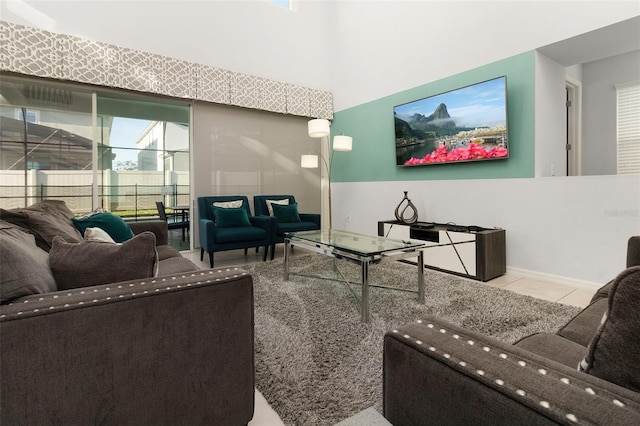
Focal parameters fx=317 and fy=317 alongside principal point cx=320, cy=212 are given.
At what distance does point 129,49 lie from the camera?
4094mm

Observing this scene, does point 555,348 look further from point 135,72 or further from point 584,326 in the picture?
point 135,72

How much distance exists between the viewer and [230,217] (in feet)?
13.9

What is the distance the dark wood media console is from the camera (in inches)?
126

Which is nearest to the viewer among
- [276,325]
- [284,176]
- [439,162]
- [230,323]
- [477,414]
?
[477,414]

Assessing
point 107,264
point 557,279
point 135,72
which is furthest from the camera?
point 135,72

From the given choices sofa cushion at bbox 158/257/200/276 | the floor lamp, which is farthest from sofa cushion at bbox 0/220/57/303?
the floor lamp

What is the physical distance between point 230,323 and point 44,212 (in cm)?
163

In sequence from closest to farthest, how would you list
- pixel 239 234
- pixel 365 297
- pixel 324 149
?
pixel 365 297 < pixel 239 234 < pixel 324 149

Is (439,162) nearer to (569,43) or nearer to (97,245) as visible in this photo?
(569,43)

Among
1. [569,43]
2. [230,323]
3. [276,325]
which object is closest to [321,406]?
Result: [230,323]

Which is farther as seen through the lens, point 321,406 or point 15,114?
point 15,114

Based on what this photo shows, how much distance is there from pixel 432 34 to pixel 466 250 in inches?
113

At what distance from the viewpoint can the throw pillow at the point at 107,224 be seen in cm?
232

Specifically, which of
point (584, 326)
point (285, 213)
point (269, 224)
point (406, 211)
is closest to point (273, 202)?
point (285, 213)
